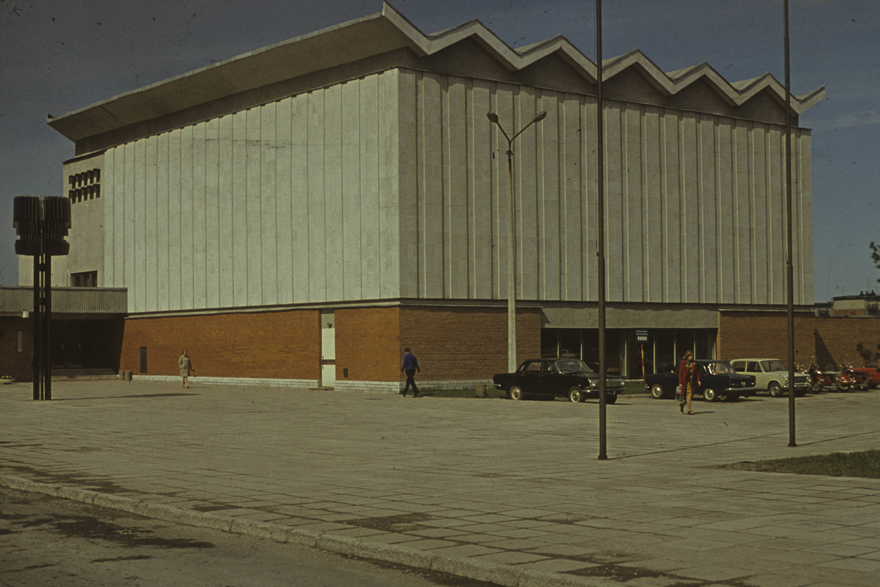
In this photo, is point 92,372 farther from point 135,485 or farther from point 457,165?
point 135,485

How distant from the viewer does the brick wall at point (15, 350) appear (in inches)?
1987

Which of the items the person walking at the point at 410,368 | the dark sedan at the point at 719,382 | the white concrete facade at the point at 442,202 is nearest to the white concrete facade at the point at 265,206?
the white concrete facade at the point at 442,202

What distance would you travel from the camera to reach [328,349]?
41.7 m

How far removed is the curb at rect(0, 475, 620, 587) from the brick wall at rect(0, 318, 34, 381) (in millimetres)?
42515

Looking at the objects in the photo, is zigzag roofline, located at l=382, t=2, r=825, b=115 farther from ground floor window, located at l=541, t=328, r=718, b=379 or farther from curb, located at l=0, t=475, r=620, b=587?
curb, located at l=0, t=475, r=620, b=587

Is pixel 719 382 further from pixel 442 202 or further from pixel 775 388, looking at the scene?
pixel 442 202

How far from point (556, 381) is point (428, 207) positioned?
10.5 meters

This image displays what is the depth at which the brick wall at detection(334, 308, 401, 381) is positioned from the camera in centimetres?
3850

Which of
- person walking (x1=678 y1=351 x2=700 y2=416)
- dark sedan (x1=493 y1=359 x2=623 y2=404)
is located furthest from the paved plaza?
dark sedan (x1=493 y1=359 x2=623 y2=404)

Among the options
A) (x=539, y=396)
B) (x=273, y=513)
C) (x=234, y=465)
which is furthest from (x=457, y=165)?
(x=273, y=513)

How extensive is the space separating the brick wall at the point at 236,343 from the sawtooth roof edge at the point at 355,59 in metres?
11.2

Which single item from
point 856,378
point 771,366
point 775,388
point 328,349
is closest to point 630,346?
point 771,366

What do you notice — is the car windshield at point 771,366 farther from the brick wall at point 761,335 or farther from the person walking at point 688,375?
the brick wall at point 761,335

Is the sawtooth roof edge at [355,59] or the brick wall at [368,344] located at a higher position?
the sawtooth roof edge at [355,59]
